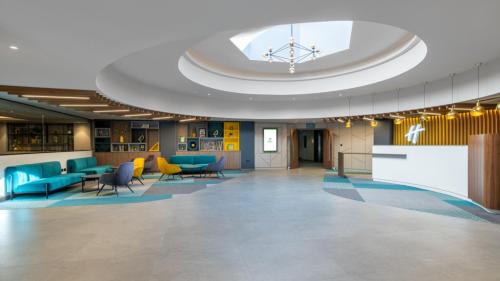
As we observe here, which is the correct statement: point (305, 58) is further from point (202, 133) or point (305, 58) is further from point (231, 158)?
point (202, 133)

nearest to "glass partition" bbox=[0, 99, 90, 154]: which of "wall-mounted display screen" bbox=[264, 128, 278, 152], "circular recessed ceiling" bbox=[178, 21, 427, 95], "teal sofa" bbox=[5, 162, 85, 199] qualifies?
"teal sofa" bbox=[5, 162, 85, 199]

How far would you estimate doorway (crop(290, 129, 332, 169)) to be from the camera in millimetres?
15961

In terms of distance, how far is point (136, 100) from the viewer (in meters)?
9.19

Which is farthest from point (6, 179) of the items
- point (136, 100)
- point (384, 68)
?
point (384, 68)

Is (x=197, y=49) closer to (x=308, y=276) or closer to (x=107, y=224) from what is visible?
(x=107, y=224)

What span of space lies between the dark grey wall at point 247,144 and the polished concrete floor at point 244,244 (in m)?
9.27

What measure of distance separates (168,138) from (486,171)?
1312 cm

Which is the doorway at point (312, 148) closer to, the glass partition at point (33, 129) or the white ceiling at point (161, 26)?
the white ceiling at point (161, 26)

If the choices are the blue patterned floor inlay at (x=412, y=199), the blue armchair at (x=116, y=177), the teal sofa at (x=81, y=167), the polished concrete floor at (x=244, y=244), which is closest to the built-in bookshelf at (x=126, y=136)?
the teal sofa at (x=81, y=167)

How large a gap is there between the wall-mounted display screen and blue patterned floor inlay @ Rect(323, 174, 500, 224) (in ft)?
21.2

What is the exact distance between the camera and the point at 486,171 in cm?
585

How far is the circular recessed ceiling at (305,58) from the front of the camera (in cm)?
726

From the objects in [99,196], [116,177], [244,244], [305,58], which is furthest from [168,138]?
[244,244]

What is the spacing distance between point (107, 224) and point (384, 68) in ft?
30.0
